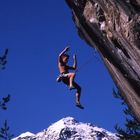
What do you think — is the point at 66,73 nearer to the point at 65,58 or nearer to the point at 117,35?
the point at 65,58

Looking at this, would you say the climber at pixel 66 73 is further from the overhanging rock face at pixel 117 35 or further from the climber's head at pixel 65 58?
the overhanging rock face at pixel 117 35

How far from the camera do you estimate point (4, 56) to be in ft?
76.9

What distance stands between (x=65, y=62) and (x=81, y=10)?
3.60 m

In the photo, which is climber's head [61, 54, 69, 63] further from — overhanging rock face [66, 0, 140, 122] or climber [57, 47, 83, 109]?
overhanging rock face [66, 0, 140, 122]

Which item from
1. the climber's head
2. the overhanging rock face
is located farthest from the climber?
the overhanging rock face

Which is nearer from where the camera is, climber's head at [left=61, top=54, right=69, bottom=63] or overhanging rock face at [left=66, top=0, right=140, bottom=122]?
overhanging rock face at [left=66, top=0, right=140, bottom=122]

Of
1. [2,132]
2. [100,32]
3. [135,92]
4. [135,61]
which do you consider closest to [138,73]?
A: [135,61]

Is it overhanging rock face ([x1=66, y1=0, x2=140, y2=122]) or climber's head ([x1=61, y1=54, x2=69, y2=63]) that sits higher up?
climber's head ([x1=61, y1=54, x2=69, y2=63])

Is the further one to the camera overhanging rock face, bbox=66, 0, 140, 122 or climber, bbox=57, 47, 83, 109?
climber, bbox=57, 47, 83, 109

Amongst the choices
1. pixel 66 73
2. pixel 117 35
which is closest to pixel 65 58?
pixel 66 73

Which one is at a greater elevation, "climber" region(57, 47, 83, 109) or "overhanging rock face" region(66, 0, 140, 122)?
"climber" region(57, 47, 83, 109)

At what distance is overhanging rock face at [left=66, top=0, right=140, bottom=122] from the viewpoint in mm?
10984

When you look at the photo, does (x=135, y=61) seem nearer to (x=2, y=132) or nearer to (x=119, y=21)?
(x=119, y=21)

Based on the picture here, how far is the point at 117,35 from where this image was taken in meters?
11.7
